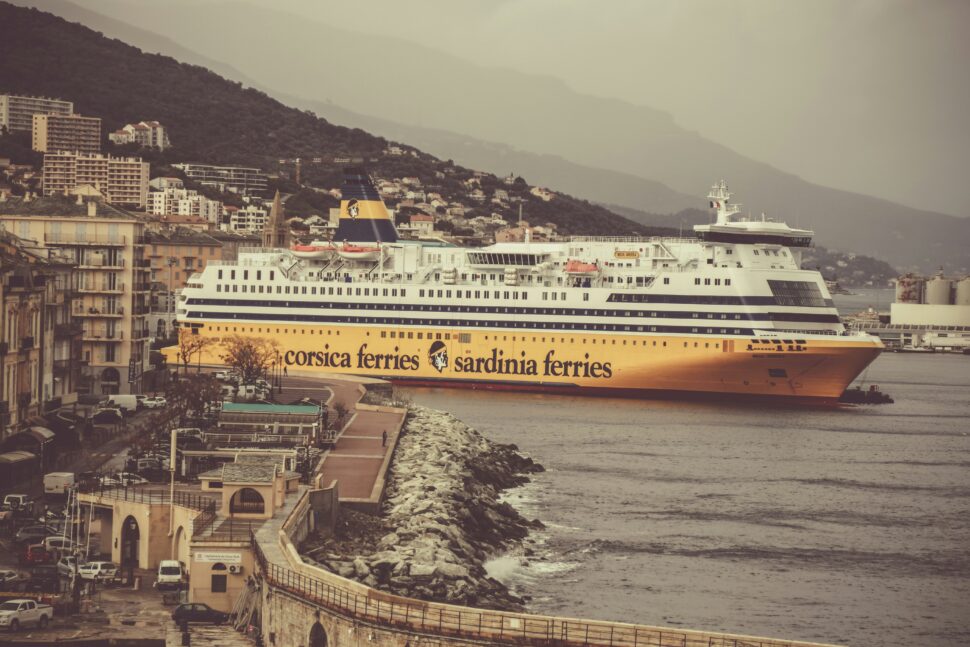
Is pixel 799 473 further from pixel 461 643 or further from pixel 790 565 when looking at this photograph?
pixel 461 643

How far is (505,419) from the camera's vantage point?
48969mm

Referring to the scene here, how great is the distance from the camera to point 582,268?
57.7 m

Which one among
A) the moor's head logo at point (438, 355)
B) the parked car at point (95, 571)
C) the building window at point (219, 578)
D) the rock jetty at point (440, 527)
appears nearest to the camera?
the building window at point (219, 578)

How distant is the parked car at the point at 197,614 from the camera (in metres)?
19.0

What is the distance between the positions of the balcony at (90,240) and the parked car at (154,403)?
5.49 metres

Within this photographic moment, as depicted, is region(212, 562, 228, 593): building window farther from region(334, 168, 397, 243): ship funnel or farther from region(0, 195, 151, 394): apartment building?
region(334, 168, 397, 243): ship funnel

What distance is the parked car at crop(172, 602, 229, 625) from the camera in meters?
19.0

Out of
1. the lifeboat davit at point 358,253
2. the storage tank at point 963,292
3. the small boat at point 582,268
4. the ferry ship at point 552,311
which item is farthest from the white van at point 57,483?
the storage tank at point 963,292

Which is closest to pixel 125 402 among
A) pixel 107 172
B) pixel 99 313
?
pixel 99 313

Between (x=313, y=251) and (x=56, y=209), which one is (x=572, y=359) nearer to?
(x=313, y=251)

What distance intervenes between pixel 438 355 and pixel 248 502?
37217 millimetres

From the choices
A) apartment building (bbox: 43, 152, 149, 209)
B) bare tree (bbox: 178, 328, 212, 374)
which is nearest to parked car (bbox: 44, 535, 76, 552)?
bare tree (bbox: 178, 328, 212, 374)

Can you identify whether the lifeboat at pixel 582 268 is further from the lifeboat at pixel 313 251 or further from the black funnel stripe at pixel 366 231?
the lifeboat at pixel 313 251

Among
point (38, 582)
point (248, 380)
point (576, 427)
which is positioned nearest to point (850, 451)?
point (576, 427)
